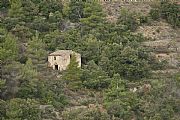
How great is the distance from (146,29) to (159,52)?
371 cm

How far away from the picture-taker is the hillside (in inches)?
1718

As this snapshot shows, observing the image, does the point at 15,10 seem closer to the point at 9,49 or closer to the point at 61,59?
the point at 61,59

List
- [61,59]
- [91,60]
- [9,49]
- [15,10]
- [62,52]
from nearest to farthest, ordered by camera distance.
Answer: [9,49], [61,59], [62,52], [91,60], [15,10]

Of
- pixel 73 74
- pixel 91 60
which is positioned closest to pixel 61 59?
pixel 91 60

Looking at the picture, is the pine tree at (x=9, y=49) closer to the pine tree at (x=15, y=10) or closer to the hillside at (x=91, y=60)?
the hillside at (x=91, y=60)

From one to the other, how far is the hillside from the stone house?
47cm

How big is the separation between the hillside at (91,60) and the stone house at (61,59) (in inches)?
18.3

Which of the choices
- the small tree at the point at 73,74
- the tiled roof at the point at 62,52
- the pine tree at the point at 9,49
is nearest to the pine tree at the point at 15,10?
the tiled roof at the point at 62,52

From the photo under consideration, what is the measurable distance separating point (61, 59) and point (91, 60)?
2.38m

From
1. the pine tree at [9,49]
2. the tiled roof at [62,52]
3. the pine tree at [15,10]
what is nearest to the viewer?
the pine tree at [9,49]

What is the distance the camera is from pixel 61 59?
5025cm

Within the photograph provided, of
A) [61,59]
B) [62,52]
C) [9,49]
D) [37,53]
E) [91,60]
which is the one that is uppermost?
[9,49]

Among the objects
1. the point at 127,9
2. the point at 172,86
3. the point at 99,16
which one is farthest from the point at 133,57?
the point at 127,9

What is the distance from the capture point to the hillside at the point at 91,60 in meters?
43.6
